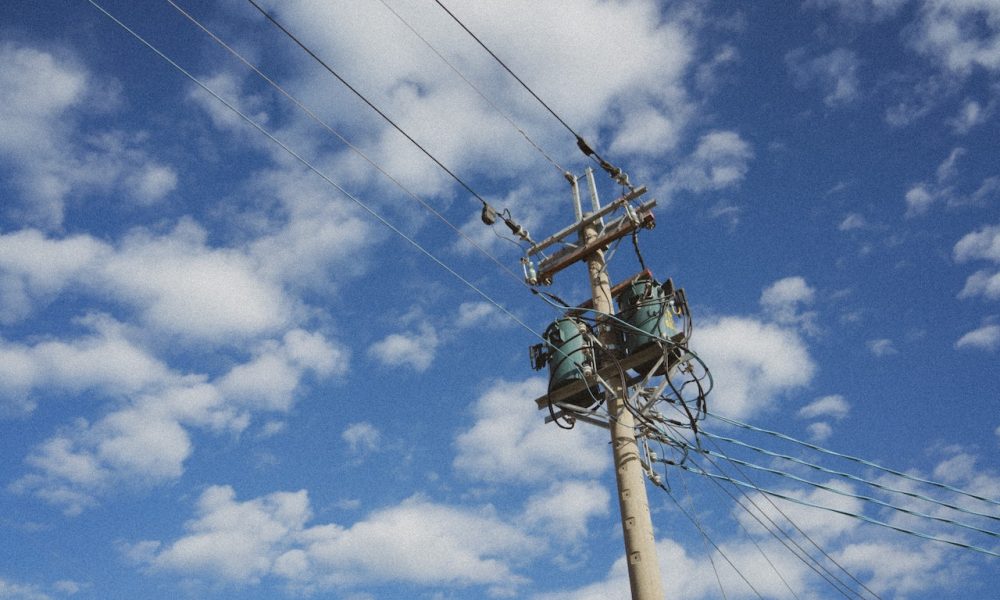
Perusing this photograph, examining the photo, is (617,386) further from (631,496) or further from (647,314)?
(631,496)

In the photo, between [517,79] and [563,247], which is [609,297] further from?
[517,79]

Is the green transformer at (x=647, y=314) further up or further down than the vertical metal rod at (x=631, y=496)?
further up

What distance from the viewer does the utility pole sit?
10539 millimetres

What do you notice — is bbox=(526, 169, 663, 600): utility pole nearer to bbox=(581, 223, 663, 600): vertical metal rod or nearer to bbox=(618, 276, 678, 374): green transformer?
bbox=(581, 223, 663, 600): vertical metal rod

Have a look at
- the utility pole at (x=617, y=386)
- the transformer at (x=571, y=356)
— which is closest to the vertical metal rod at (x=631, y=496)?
the utility pole at (x=617, y=386)

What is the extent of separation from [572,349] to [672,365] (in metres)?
1.71

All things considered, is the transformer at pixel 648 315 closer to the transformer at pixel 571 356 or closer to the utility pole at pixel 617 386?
the utility pole at pixel 617 386

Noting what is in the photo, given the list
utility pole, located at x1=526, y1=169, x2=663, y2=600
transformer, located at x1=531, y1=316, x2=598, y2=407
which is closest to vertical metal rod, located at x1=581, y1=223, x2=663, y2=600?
utility pole, located at x1=526, y1=169, x2=663, y2=600

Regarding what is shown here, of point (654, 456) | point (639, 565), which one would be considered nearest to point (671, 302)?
point (654, 456)

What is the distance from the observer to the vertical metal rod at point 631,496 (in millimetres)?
10352

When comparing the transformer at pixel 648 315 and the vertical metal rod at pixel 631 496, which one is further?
the transformer at pixel 648 315

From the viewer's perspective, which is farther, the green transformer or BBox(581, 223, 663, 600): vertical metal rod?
the green transformer

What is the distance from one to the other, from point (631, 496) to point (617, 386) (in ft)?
6.74

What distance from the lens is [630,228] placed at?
13453mm
